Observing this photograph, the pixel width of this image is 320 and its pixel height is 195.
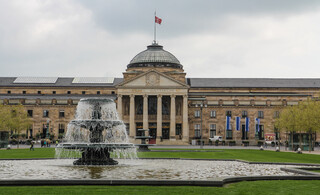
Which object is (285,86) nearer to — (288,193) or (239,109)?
(239,109)

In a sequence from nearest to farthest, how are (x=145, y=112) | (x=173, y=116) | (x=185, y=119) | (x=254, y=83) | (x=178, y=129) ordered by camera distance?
(x=145, y=112)
(x=173, y=116)
(x=185, y=119)
(x=178, y=129)
(x=254, y=83)

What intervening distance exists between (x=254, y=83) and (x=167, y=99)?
26818 millimetres

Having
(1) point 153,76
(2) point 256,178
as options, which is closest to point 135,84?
(1) point 153,76

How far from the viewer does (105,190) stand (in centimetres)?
1766

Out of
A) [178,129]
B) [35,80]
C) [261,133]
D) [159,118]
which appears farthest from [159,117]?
[35,80]

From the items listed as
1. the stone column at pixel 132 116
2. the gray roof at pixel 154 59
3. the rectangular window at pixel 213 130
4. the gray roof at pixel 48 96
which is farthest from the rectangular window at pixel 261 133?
the gray roof at pixel 48 96

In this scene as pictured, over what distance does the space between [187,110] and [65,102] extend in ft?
97.2

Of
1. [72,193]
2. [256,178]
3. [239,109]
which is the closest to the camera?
[72,193]

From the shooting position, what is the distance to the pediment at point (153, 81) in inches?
3880

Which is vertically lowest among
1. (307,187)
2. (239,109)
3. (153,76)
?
(307,187)

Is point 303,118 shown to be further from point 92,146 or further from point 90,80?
point 90,80

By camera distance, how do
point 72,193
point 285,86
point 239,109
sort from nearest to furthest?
1. point 72,193
2. point 239,109
3. point 285,86

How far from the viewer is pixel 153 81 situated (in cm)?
9869

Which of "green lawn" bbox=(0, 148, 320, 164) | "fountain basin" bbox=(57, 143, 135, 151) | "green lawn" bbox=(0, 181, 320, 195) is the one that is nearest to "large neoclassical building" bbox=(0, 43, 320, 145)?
"green lawn" bbox=(0, 148, 320, 164)
